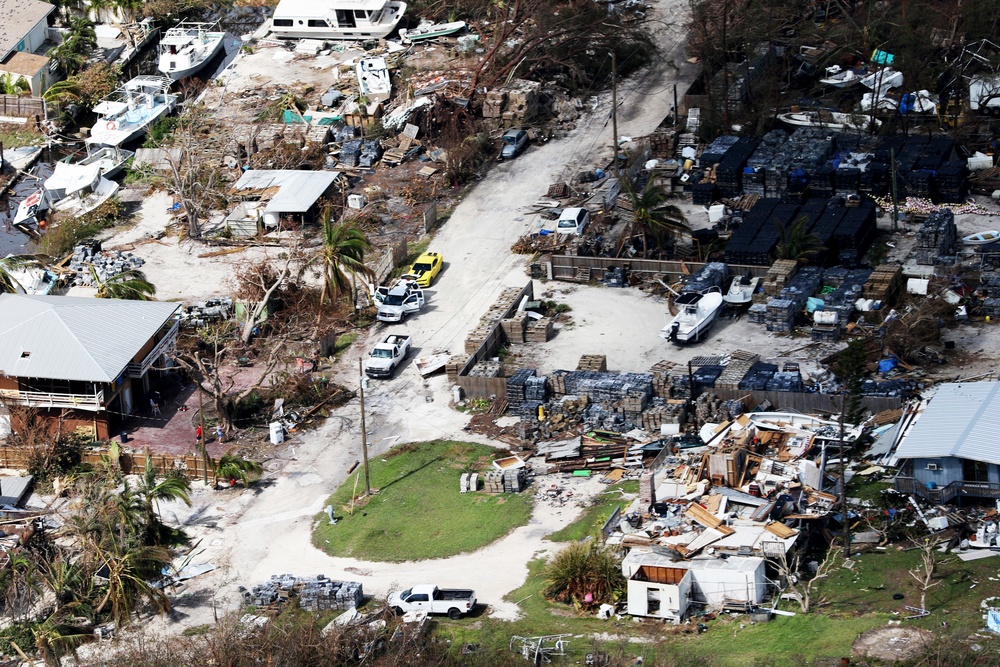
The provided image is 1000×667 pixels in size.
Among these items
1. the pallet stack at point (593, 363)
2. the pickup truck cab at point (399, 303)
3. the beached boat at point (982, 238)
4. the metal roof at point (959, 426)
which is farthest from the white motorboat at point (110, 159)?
the metal roof at point (959, 426)

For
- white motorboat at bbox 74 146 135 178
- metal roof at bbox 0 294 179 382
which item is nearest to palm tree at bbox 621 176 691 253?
metal roof at bbox 0 294 179 382

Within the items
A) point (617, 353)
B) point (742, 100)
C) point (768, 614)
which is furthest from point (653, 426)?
point (742, 100)

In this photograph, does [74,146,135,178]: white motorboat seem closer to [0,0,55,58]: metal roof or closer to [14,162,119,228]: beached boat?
[14,162,119,228]: beached boat

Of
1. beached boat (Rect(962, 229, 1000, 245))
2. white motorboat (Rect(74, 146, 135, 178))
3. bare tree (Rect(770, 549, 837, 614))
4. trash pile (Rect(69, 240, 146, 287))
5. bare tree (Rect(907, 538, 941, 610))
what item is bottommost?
white motorboat (Rect(74, 146, 135, 178))

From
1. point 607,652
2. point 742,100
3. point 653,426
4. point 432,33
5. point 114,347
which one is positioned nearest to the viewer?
point 607,652

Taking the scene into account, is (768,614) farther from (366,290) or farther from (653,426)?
(366,290)

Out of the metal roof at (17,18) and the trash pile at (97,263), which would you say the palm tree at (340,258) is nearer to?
the trash pile at (97,263)
